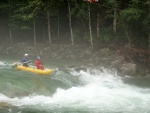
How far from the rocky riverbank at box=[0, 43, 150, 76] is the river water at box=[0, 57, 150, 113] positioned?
1964mm

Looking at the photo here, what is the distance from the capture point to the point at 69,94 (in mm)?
14773

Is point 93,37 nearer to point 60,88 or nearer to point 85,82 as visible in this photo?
point 85,82

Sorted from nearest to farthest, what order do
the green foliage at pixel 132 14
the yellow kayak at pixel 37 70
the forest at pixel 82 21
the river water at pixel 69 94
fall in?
the river water at pixel 69 94
the yellow kayak at pixel 37 70
the green foliage at pixel 132 14
the forest at pixel 82 21

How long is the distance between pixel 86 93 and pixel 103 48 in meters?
10.7

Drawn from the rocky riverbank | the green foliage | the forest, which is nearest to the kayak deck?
the rocky riverbank

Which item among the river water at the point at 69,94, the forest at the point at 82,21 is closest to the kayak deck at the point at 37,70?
the river water at the point at 69,94

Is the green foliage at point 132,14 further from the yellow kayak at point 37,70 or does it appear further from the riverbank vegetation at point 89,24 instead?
the yellow kayak at point 37,70

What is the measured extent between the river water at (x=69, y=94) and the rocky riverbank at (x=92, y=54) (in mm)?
1964

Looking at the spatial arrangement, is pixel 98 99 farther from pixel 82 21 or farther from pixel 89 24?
pixel 82 21

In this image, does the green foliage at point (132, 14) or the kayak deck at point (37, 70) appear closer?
the kayak deck at point (37, 70)

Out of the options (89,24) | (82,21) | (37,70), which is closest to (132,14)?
(89,24)

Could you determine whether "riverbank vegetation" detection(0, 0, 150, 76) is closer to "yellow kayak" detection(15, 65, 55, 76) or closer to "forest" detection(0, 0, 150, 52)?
"forest" detection(0, 0, 150, 52)

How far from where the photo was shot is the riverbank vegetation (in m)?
22.8

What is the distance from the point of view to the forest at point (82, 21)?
78.6 ft
